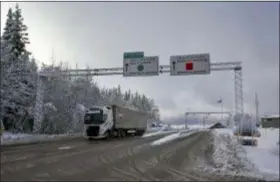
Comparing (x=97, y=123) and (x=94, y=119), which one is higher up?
(x=94, y=119)

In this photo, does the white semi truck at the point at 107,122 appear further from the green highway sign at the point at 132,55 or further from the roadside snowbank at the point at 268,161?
Answer: the roadside snowbank at the point at 268,161

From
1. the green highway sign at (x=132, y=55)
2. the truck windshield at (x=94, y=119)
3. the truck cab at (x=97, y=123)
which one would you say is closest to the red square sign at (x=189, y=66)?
the green highway sign at (x=132, y=55)

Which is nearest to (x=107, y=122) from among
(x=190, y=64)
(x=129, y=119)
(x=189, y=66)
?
(x=129, y=119)

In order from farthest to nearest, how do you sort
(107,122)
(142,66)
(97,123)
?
(142,66)
(107,122)
(97,123)

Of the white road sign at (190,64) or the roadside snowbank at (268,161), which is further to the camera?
the white road sign at (190,64)

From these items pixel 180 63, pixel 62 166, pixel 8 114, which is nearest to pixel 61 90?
pixel 8 114

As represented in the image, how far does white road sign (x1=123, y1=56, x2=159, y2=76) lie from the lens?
41.8 metres

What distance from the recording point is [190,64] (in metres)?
41.0

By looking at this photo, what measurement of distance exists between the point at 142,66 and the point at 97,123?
8635 millimetres

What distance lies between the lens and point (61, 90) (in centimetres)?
5272

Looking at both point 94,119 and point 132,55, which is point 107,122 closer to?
point 94,119

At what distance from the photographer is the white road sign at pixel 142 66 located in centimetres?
4178

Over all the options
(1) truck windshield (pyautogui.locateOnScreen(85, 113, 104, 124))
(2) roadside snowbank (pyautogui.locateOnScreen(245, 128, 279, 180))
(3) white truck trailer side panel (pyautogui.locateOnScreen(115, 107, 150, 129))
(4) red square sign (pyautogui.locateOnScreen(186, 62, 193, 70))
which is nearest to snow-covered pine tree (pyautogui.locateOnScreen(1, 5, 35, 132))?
(1) truck windshield (pyautogui.locateOnScreen(85, 113, 104, 124))

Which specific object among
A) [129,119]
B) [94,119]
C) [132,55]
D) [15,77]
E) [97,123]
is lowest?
[97,123]
